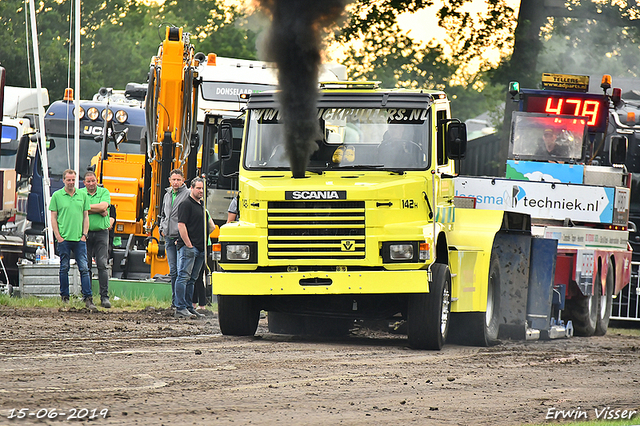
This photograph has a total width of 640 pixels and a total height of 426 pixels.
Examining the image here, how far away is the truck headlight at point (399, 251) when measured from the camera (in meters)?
11.6

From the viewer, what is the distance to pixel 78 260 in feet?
52.8

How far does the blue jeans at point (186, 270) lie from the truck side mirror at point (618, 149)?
294 inches

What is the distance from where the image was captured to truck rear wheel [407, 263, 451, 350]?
1178 centimetres

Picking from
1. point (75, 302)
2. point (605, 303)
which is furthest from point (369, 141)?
point (605, 303)

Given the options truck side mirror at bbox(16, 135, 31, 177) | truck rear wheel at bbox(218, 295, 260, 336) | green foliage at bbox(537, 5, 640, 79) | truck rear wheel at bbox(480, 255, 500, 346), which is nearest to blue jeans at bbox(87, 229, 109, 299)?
truck side mirror at bbox(16, 135, 31, 177)

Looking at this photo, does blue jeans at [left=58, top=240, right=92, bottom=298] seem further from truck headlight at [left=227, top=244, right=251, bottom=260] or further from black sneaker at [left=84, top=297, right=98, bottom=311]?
truck headlight at [left=227, top=244, right=251, bottom=260]

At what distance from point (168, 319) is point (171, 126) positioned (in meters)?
4.48

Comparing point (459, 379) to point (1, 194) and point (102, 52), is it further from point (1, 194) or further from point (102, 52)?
point (102, 52)

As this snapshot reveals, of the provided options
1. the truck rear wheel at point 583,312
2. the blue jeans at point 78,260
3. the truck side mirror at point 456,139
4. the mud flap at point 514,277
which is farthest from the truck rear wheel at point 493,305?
the blue jeans at point 78,260

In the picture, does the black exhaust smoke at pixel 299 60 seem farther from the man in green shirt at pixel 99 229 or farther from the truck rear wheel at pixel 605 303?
the truck rear wheel at pixel 605 303

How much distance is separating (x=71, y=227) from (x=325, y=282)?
5.59 m

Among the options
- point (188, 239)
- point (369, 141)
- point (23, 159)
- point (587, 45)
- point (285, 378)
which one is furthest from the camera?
point (587, 45)

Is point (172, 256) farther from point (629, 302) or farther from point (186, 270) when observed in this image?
point (629, 302)

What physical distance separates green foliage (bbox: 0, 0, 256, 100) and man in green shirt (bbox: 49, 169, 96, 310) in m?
18.8
